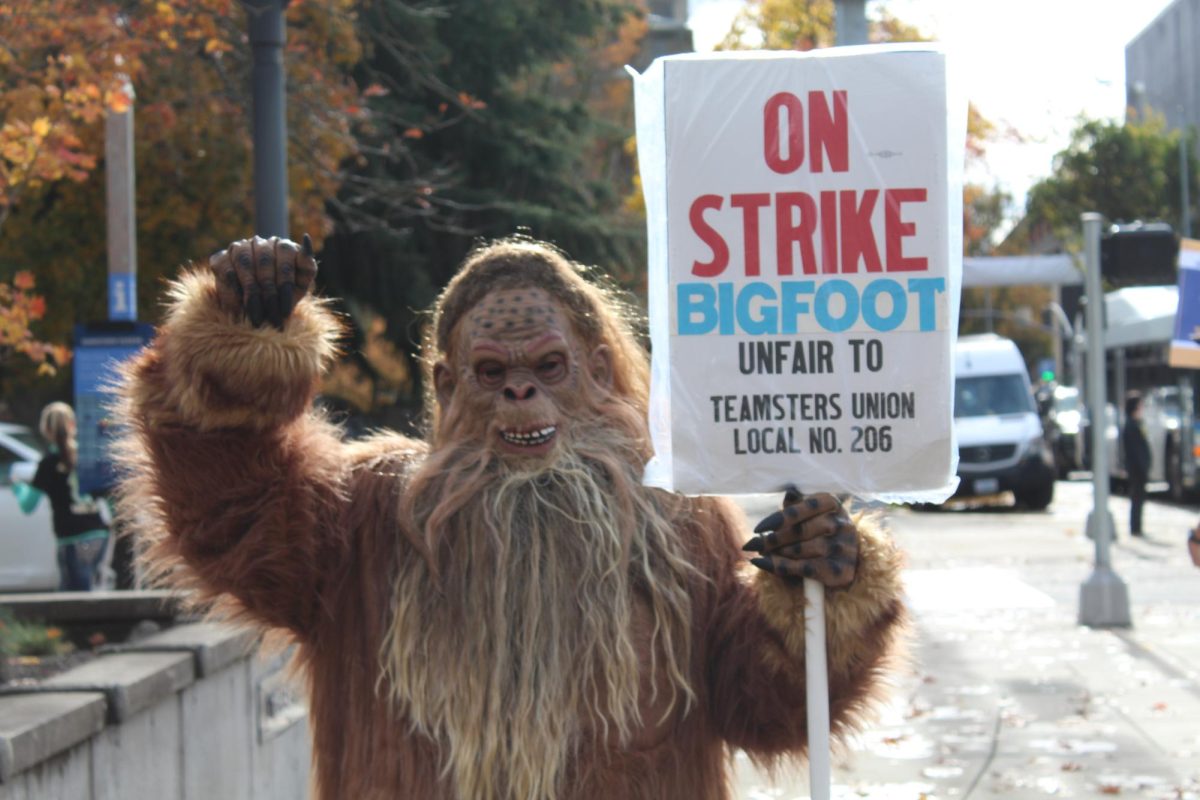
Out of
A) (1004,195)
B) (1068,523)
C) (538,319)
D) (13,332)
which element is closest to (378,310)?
(1068,523)

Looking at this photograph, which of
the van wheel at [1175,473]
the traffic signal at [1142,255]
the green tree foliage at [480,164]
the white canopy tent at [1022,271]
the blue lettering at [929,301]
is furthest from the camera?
the white canopy tent at [1022,271]

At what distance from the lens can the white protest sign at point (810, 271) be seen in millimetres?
3078

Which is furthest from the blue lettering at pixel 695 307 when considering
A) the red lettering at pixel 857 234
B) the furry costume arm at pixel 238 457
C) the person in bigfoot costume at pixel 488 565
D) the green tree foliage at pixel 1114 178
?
the green tree foliage at pixel 1114 178

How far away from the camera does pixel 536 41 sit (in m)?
16.5

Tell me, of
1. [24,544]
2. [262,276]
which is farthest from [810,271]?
[24,544]

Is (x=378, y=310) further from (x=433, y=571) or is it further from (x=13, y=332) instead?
(x=433, y=571)

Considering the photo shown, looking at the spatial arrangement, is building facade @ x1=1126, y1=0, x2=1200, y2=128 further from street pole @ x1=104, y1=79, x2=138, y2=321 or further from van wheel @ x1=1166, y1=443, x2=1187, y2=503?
street pole @ x1=104, y1=79, x2=138, y2=321

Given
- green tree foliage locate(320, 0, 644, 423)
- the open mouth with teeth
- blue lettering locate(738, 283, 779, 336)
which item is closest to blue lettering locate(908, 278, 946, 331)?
blue lettering locate(738, 283, 779, 336)

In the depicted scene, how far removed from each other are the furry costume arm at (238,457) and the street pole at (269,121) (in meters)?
3.27

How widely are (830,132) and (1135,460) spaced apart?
50.9ft

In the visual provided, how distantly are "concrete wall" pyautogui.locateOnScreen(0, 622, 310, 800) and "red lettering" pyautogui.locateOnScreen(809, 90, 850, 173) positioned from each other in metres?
1.62

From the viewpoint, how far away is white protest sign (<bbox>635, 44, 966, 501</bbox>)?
3.08m

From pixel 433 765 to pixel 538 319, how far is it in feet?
2.96

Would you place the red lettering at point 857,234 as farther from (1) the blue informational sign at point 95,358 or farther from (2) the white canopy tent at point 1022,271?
(2) the white canopy tent at point 1022,271
